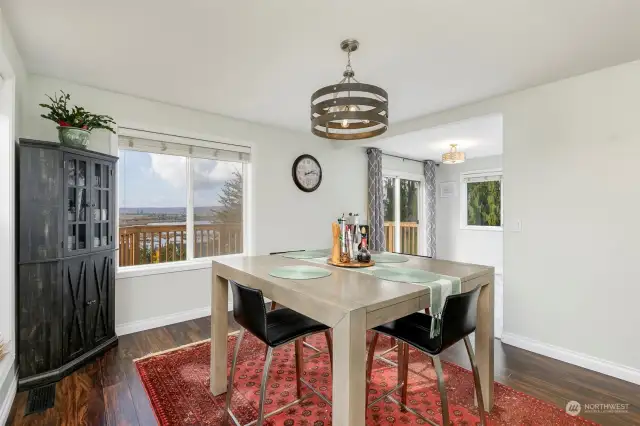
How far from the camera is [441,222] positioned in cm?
657

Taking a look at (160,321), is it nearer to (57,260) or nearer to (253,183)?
(57,260)

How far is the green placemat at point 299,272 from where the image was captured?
1.69m

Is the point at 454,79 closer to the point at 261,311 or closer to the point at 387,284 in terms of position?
the point at 387,284

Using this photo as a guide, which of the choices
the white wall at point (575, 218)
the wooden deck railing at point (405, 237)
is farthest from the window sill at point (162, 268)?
the wooden deck railing at point (405, 237)

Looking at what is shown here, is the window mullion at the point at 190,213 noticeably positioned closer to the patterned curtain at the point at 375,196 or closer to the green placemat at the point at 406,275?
the green placemat at the point at 406,275

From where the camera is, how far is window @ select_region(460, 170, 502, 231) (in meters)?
5.82

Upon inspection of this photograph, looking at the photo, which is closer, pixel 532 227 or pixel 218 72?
pixel 218 72

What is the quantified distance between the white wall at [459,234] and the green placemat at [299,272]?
5.01 metres

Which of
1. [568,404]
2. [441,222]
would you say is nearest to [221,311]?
[568,404]

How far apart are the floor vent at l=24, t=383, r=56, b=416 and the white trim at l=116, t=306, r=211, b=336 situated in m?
0.88

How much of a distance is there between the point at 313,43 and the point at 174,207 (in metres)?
2.34

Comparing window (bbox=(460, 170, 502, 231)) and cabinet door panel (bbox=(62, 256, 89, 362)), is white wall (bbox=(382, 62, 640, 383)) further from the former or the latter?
cabinet door panel (bbox=(62, 256, 89, 362))

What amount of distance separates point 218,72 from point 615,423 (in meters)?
3.45

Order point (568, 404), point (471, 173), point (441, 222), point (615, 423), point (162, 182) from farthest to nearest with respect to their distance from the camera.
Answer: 1. point (441, 222)
2. point (471, 173)
3. point (162, 182)
4. point (568, 404)
5. point (615, 423)
